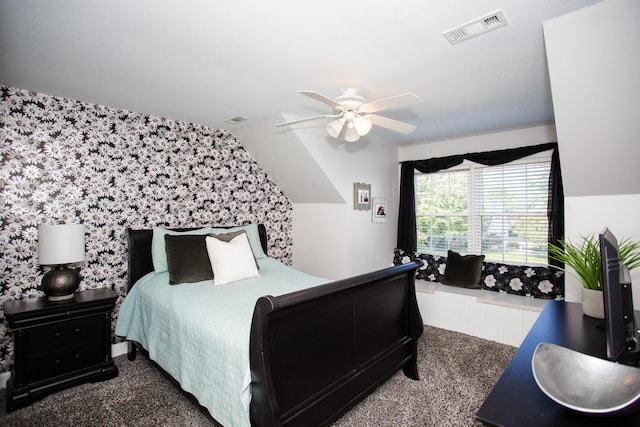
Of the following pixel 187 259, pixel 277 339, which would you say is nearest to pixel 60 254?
pixel 187 259

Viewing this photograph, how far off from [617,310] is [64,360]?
3.34m

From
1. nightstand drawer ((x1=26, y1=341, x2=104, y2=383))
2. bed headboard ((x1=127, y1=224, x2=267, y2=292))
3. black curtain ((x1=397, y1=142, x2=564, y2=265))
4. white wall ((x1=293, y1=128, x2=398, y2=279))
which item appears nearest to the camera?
nightstand drawer ((x1=26, y1=341, x2=104, y2=383))

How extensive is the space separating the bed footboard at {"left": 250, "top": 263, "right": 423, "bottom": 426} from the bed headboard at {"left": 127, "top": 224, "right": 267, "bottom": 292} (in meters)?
2.02

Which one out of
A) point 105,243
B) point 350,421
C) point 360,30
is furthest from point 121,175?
point 350,421

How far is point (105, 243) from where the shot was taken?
118 inches

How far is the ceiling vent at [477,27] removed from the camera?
1.67 metres

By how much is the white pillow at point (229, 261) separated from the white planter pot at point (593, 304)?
2438 millimetres

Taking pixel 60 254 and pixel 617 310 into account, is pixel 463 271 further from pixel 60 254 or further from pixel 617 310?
pixel 60 254

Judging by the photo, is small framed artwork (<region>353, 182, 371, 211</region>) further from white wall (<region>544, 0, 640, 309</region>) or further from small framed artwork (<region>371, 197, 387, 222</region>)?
white wall (<region>544, 0, 640, 309</region>)

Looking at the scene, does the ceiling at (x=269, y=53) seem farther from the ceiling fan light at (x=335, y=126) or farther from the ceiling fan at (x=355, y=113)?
the ceiling fan light at (x=335, y=126)

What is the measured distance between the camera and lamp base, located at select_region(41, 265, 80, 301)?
2.48m

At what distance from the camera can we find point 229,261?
9.56 feet

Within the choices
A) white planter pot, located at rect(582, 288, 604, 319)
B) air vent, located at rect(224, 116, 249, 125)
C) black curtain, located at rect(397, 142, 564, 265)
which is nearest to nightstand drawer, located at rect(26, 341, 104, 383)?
air vent, located at rect(224, 116, 249, 125)

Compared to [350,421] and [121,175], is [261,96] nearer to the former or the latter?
[121,175]
